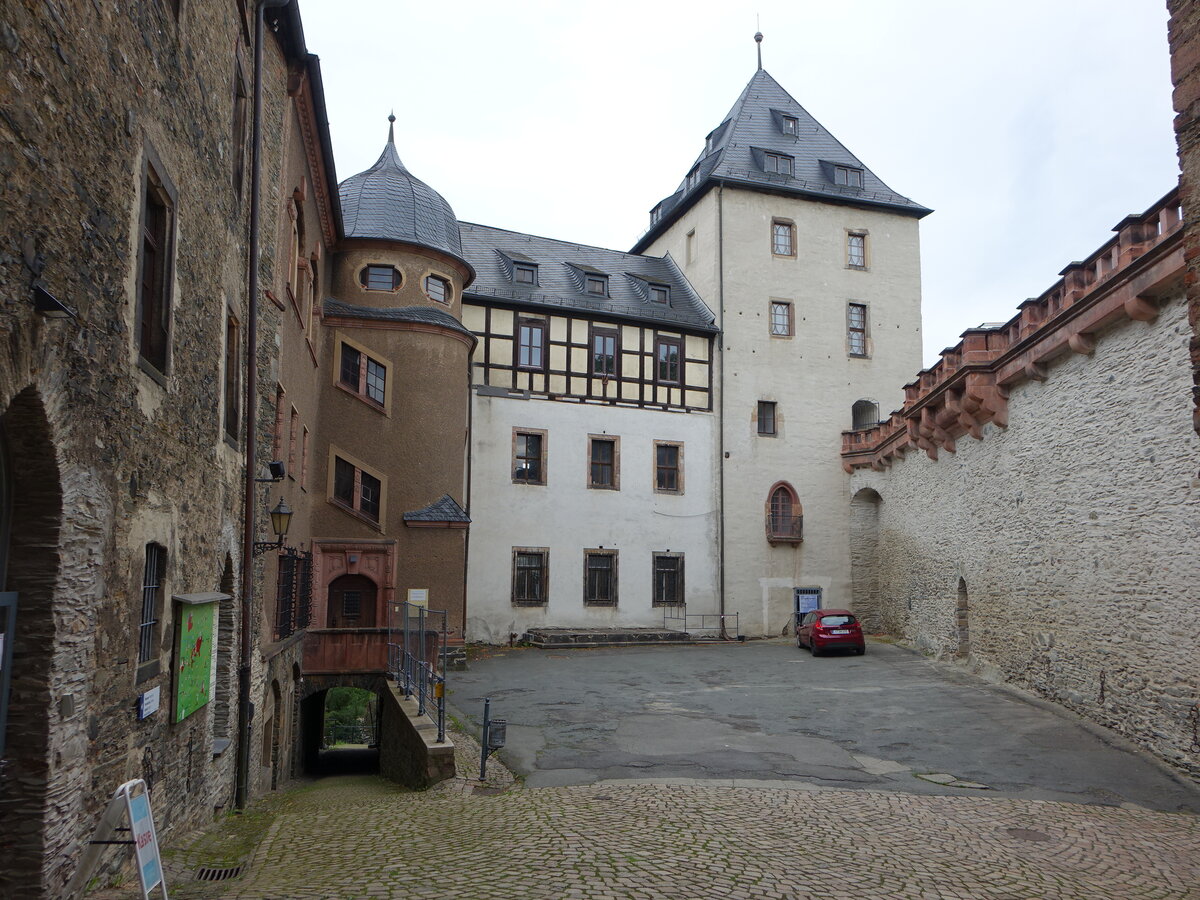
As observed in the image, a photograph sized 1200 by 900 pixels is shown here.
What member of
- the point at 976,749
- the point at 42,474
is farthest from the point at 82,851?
the point at 976,749

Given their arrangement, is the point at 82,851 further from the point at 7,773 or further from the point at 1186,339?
the point at 1186,339

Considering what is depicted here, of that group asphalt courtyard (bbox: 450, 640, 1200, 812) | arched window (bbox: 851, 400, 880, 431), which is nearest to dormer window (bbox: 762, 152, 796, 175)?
arched window (bbox: 851, 400, 880, 431)

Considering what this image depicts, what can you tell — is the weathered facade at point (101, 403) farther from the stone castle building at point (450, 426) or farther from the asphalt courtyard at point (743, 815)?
the asphalt courtyard at point (743, 815)

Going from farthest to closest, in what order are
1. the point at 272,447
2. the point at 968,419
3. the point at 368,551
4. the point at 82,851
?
1. the point at 368,551
2. the point at 968,419
3. the point at 272,447
4. the point at 82,851

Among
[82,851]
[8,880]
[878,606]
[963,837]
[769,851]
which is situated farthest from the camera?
[878,606]

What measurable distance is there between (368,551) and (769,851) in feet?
47.9

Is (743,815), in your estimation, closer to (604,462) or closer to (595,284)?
(604,462)

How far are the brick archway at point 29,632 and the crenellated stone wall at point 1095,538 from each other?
11.9 metres

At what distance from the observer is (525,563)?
90.4 ft

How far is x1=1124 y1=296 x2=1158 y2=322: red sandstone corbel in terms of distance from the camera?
41.7ft

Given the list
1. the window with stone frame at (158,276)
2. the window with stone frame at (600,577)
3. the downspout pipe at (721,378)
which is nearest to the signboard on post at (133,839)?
the window with stone frame at (158,276)

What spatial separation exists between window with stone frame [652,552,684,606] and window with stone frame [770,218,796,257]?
10461 mm

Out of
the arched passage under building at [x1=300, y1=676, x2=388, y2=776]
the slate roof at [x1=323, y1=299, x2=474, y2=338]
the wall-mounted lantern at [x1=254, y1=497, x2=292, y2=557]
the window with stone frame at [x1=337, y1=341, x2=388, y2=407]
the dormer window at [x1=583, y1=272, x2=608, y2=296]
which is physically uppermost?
the dormer window at [x1=583, y1=272, x2=608, y2=296]

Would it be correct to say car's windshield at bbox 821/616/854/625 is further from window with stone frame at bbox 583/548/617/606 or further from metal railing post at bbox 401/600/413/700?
metal railing post at bbox 401/600/413/700
